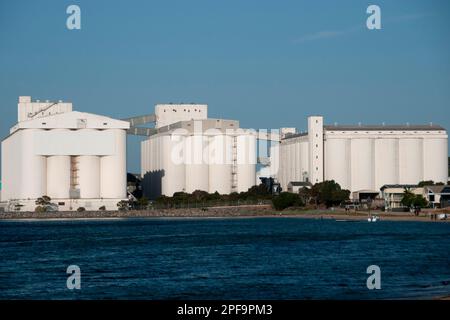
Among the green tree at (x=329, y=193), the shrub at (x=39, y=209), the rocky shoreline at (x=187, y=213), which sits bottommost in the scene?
the rocky shoreline at (x=187, y=213)

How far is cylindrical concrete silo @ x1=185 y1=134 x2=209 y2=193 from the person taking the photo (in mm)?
136125

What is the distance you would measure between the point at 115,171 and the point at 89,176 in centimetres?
292

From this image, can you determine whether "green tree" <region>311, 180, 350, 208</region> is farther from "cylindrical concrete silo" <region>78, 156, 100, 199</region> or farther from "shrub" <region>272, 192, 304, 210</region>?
"cylindrical concrete silo" <region>78, 156, 100, 199</region>

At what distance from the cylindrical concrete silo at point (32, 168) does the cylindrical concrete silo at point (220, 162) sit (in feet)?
84.0

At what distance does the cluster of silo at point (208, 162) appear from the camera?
13538cm

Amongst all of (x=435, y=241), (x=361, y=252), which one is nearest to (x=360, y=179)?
(x=435, y=241)

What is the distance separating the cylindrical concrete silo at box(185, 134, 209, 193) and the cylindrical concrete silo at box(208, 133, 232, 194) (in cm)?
77

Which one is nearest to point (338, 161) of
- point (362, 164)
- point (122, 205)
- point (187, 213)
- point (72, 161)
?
point (362, 164)

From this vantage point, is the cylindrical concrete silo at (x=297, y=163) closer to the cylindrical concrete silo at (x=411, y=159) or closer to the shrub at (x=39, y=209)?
the cylindrical concrete silo at (x=411, y=159)

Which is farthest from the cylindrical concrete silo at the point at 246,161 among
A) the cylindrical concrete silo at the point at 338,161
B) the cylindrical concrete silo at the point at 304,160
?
the cylindrical concrete silo at the point at 338,161

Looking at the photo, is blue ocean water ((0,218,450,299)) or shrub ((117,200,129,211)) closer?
blue ocean water ((0,218,450,299))

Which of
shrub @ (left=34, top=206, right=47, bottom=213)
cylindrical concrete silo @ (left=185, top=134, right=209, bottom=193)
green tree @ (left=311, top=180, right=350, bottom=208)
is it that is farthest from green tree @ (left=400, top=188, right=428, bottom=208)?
shrub @ (left=34, top=206, right=47, bottom=213)
